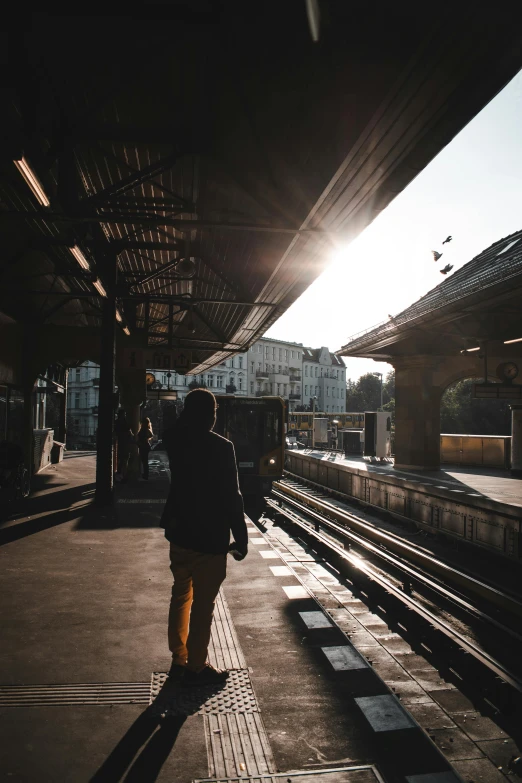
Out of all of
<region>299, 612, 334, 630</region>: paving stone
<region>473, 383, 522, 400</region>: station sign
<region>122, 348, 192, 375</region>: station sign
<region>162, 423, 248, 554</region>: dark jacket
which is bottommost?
<region>299, 612, 334, 630</region>: paving stone

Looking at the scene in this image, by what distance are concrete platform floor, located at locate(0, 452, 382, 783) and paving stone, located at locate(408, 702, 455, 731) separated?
1.65 ft

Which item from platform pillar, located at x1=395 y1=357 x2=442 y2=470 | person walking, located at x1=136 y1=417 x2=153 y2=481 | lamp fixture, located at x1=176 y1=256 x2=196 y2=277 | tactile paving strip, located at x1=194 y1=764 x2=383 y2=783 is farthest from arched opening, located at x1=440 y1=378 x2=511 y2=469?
tactile paving strip, located at x1=194 y1=764 x2=383 y2=783

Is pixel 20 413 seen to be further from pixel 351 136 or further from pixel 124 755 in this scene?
pixel 124 755

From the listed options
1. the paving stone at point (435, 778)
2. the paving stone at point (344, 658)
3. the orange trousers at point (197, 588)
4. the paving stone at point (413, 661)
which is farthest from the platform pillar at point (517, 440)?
the paving stone at point (435, 778)

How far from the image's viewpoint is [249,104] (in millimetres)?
7590

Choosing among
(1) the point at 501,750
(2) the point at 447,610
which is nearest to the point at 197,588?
(1) the point at 501,750

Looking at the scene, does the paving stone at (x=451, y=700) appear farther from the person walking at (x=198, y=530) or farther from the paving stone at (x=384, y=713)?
the person walking at (x=198, y=530)

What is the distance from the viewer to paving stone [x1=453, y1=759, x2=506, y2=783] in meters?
3.68

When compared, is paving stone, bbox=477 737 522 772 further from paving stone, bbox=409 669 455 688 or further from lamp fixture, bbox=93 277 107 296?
lamp fixture, bbox=93 277 107 296

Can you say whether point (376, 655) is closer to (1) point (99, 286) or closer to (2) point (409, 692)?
(2) point (409, 692)

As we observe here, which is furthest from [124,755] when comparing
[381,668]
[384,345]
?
[384,345]

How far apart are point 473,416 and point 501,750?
64.4 meters

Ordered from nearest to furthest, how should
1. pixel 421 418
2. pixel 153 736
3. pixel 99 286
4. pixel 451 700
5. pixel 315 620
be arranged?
pixel 153 736 < pixel 451 700 < pixel 315 620 < pixel 99 286 < pixel 421 418

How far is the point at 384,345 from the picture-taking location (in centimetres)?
2350
